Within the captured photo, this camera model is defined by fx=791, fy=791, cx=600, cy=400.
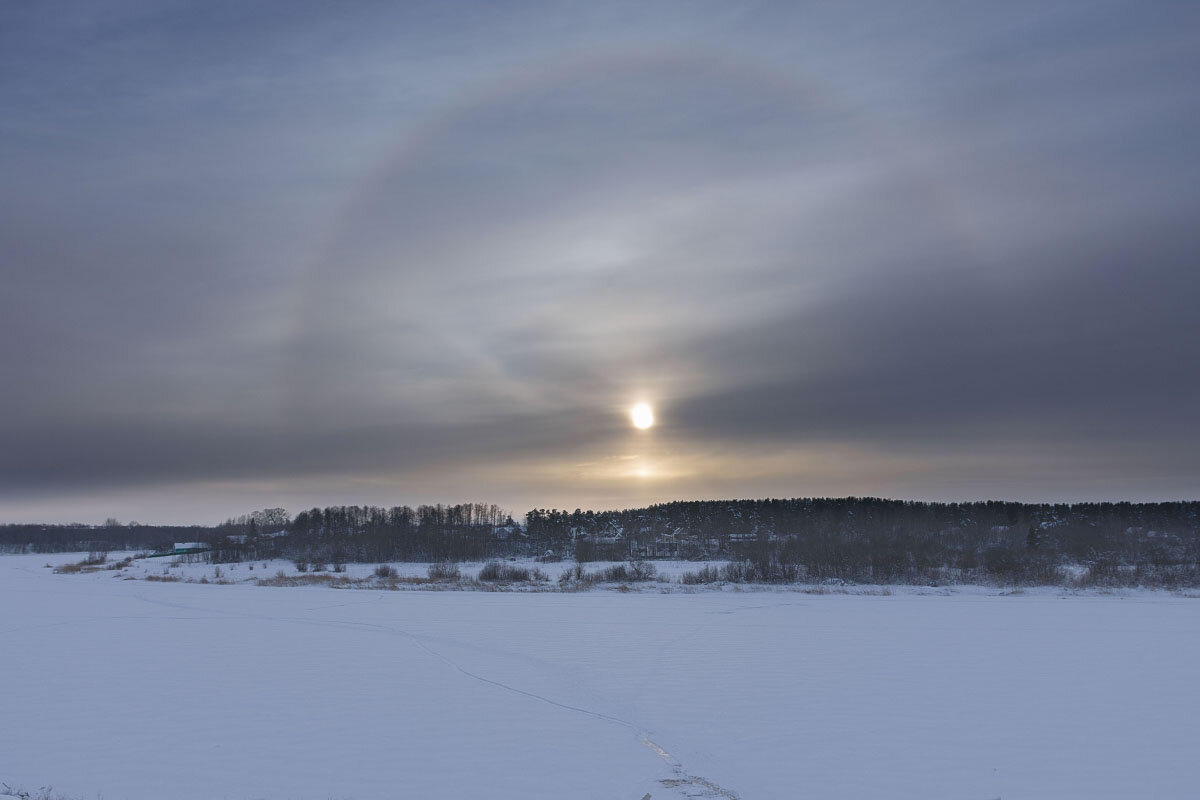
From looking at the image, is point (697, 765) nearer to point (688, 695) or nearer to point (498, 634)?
point (688, 695)

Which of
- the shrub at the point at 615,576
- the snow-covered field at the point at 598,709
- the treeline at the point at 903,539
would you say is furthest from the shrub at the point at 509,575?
the snow-covered field at the point at 598,709

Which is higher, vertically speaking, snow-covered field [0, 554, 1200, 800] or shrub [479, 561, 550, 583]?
snow-covered field [0, 554, 1200, 800]

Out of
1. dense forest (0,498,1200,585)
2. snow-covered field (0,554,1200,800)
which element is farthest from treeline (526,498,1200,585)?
snow-covered field (0,554,1200,800)

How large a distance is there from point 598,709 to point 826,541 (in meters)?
72.9

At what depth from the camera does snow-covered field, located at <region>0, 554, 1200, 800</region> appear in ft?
36.4

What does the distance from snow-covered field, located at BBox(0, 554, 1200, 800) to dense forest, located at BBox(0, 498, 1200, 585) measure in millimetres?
30855

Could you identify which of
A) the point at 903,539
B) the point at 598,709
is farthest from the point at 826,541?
the point at 598,709

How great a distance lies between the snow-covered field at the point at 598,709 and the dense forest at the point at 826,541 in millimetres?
30855

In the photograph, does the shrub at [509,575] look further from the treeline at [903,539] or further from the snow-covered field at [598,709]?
the snow-covered field at [598,709]

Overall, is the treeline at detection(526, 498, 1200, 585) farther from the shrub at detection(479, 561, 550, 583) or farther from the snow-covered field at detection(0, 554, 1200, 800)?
the snow-covered field at detection(0, 554, 1200, 800)

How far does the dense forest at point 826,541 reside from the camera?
6100 cm

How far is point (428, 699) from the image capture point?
53.6 feet

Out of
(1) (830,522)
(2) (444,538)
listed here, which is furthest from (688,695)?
(1) (830,522)

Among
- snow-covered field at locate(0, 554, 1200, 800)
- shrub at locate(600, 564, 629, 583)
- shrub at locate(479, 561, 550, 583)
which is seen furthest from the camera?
shrub at locate(479, 561, 550, 583)
